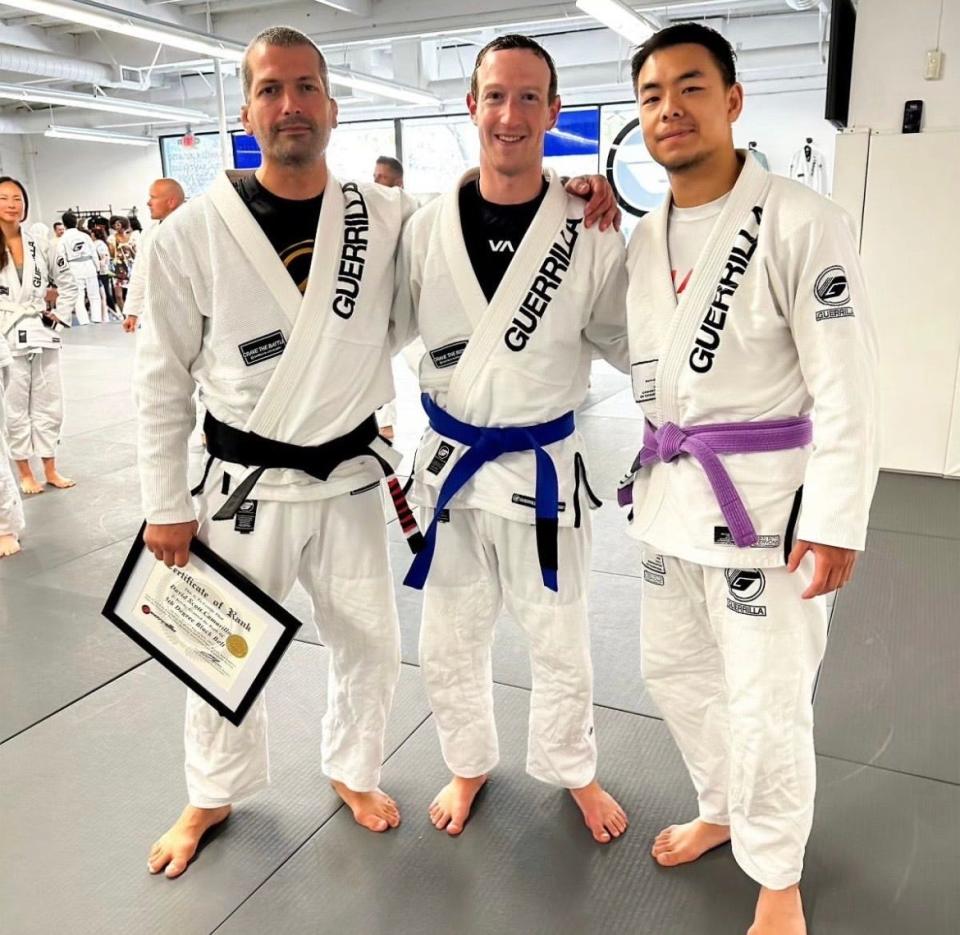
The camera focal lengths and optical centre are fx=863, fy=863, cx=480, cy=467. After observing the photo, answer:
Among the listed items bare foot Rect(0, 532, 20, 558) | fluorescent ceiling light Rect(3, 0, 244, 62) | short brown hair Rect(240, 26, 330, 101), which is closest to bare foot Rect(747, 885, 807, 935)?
short brown hair Rect(240, 26, 330, 101)

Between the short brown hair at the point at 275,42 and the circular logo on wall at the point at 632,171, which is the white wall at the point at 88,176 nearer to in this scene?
the circular logo on wall at the point at 632,171

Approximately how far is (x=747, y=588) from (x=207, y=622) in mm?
1177

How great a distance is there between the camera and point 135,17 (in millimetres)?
7602

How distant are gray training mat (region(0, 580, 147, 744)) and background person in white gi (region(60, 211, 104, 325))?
34.8 feet

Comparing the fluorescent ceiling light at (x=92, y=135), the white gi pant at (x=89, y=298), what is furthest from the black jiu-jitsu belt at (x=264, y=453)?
the fluorescent ceiling light at (x=92, y=135)

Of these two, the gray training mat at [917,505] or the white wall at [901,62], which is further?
the white wall at [901,62]

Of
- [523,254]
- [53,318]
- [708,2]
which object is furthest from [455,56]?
[523,254]

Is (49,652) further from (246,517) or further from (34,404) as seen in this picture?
(34,404)

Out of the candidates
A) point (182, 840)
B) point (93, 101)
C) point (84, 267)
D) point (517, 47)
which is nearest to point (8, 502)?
point (182, 840)

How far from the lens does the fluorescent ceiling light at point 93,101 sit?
476 inches

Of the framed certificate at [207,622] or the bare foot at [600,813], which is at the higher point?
the framed certificate at [207,622]

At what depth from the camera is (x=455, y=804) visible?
2.14 m

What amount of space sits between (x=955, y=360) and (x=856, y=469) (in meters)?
3.88

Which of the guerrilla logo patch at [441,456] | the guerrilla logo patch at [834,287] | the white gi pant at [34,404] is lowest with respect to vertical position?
the white gi pant at [34,404]
